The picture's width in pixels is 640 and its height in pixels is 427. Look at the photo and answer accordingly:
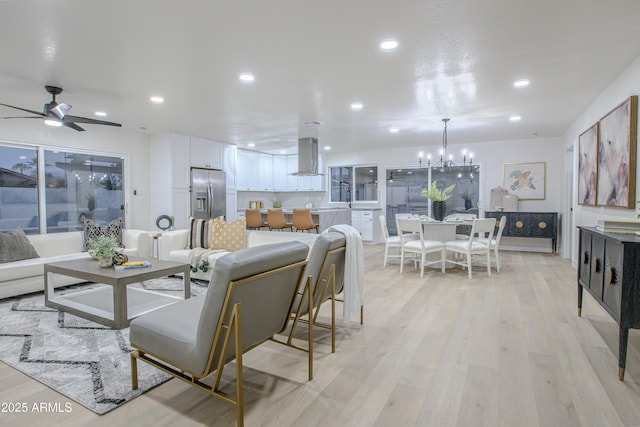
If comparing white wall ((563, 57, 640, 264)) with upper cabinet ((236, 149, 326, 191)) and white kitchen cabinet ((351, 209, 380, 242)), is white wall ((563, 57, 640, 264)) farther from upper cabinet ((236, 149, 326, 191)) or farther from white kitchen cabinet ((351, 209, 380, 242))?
upper cabinet ((236, 149, 326, 191))

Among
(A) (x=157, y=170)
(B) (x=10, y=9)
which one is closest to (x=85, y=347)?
(B) (x=10, y=9)

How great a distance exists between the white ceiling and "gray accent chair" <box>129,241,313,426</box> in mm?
1706

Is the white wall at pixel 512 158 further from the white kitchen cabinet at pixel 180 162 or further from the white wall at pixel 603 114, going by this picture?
the white kitchen cabinet at pixel 180 162

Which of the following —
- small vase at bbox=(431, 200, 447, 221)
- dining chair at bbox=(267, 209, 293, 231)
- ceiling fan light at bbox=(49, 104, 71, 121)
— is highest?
ceiling fan light at bbox=(49, 104, 71, 121)

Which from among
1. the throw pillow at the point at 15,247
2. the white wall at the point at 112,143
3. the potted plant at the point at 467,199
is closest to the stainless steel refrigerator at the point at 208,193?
the white wall at the point at 112,143

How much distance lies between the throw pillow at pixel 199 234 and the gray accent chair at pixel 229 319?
2827 millimetres

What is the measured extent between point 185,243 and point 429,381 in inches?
158

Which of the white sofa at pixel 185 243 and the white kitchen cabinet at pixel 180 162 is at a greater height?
the white kitchen cabinet at pixel 180 162

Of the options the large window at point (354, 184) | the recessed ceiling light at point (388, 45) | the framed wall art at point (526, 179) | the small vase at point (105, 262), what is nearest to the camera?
the recessed ceiling light at point (388, 45)

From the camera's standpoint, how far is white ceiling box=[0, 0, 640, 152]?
7.49 feet

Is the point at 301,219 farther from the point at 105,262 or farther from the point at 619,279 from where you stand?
the point at 619,279

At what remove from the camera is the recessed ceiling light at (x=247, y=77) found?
11.3 feet

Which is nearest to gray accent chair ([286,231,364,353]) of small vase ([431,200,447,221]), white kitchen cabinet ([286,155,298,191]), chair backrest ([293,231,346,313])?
chair backrest ([293,231,346,313])

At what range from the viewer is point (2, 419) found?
5.62 feet
